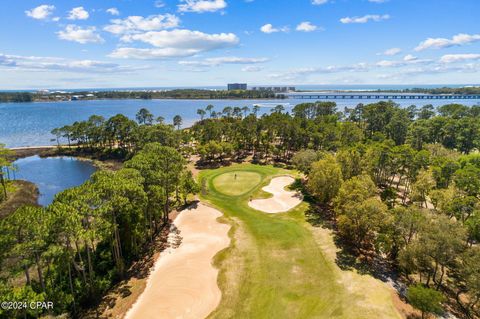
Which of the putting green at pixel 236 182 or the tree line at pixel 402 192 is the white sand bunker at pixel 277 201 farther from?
the putting green at pixel 236 182

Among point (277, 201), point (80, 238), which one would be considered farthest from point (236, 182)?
point (80, 238)

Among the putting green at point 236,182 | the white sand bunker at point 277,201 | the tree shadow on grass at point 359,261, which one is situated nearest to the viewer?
the tree shadow on grass at point 359,261

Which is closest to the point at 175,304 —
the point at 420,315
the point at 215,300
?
the point at 215,300

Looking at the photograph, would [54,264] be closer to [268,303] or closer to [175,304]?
[175,304]

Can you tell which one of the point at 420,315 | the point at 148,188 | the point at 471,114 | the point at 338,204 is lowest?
the point at 420,315

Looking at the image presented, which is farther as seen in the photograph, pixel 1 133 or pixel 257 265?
pixel 1 133

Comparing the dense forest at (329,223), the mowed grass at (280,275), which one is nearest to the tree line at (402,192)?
the dense forest at (329,223)

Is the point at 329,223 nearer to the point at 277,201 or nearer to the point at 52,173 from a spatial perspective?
the point at 277,201
